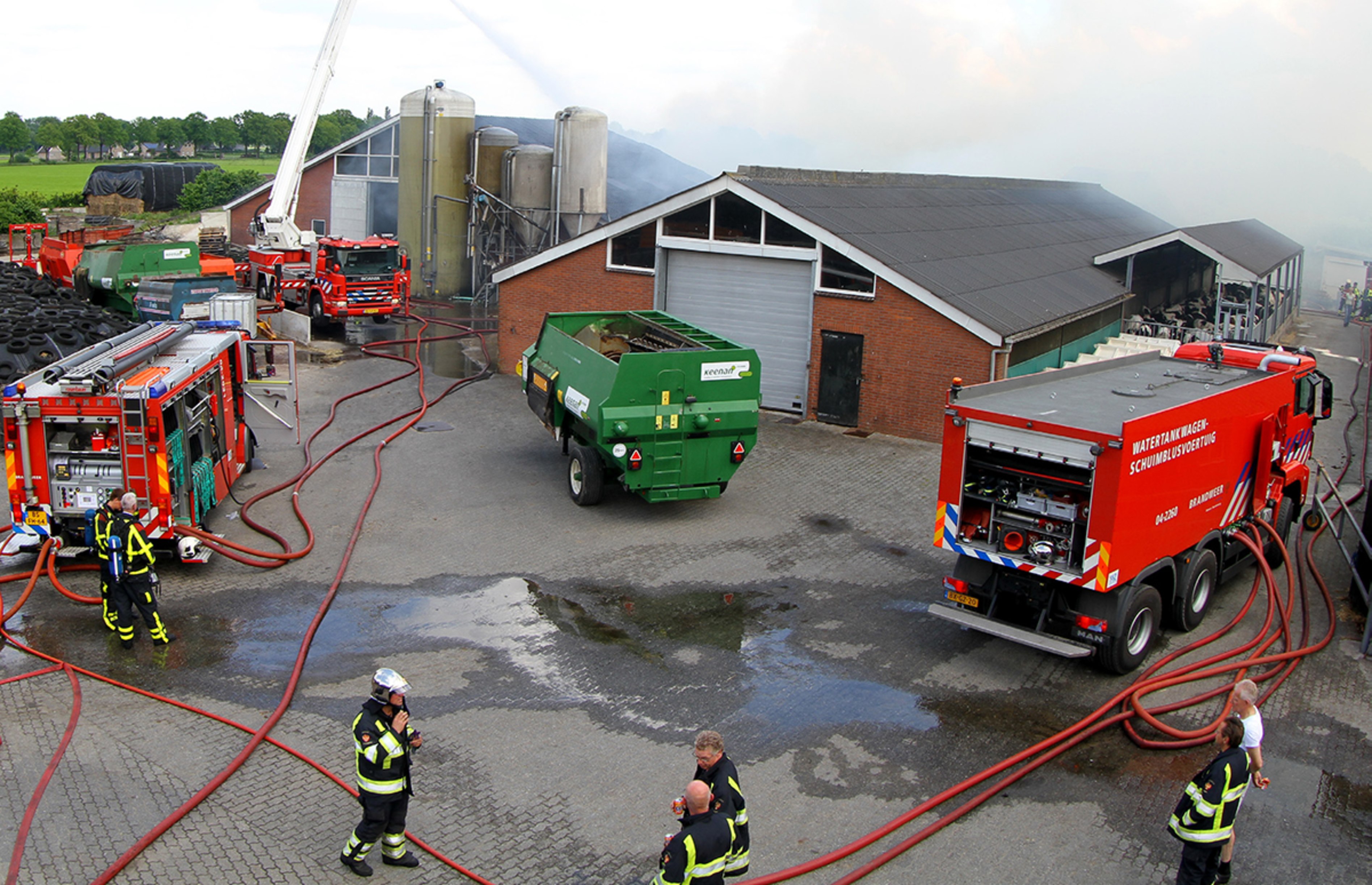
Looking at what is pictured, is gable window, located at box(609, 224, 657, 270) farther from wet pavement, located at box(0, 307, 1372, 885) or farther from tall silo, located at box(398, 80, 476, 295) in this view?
tall silo, located at box(398, 80, 476, 295)

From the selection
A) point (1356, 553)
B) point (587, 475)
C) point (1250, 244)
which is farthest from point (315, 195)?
point (1356, 553)

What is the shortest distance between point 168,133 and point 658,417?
112m

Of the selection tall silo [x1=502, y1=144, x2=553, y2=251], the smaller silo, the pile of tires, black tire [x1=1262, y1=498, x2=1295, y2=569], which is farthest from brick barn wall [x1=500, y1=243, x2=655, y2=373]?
the smaller silo

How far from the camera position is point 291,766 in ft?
26.8

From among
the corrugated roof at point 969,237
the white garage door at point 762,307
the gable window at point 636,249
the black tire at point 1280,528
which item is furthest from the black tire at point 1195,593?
the gable window at point 636,249

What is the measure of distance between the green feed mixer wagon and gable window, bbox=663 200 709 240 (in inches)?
225

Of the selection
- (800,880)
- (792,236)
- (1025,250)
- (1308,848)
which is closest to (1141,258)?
(1025,250)

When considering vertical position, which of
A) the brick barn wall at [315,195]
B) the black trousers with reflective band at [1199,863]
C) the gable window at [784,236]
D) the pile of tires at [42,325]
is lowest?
the black trousers with reflective band at [1199,863]

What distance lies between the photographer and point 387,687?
661 centimetres

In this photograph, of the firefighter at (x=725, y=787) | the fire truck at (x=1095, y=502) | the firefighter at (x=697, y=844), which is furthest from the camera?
the fire truck at (x=1095, y=502)

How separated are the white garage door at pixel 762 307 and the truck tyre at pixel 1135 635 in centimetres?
1056

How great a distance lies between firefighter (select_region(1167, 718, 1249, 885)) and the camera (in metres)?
6.47

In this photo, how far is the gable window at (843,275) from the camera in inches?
756

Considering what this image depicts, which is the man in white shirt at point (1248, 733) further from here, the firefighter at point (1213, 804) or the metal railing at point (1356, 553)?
the metal railing at point (1356, 553)
